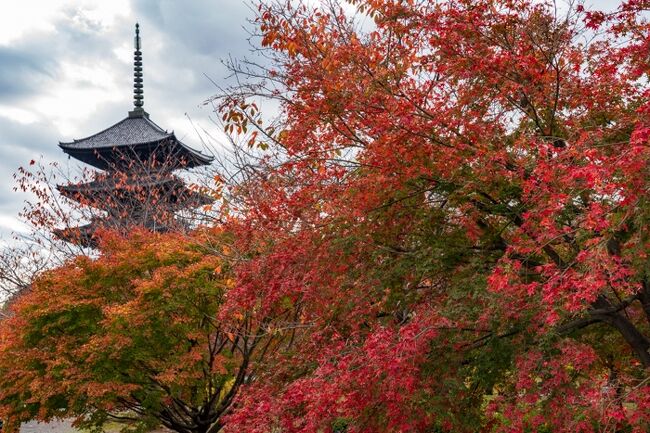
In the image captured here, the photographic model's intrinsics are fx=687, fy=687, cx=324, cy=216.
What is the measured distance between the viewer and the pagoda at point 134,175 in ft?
72.9

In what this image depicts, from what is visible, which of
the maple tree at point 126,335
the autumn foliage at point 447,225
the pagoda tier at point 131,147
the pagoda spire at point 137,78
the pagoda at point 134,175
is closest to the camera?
the autumn foliage at point 447,225

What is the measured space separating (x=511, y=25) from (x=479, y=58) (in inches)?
23.6

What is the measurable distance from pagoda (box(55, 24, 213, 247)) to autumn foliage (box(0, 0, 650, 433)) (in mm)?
12365

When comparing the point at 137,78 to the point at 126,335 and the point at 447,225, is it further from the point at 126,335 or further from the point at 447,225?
the point at 447,225

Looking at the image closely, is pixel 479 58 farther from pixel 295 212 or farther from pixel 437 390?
pixel 437 390

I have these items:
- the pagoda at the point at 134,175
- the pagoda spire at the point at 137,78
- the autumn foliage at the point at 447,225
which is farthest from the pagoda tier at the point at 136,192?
the autumn foliage at the point at 447,225

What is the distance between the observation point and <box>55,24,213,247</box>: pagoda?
2223 centimetres

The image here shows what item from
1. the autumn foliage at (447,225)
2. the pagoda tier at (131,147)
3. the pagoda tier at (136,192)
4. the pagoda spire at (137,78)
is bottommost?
the autumn foliage at (447,225)

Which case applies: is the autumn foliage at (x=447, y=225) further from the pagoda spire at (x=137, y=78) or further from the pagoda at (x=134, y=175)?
the pagoda spire at (x=137, y=78)

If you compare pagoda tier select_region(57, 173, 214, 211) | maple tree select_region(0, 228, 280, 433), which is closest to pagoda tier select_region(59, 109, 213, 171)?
pagoda tier select_region(57, 173, 214, 211)

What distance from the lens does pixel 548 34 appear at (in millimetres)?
6531

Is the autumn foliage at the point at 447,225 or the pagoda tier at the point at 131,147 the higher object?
the pagoda tier at the point at 131,147

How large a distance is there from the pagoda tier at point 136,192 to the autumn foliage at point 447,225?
1482 centimetres

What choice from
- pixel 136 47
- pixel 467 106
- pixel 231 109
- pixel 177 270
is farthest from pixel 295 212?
pixel 136 47
